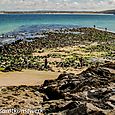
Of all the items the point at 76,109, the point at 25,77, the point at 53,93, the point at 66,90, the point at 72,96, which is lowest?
the point at 25,77

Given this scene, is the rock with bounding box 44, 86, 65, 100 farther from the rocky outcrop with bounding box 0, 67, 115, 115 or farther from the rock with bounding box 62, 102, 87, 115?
the rock with bounding box 62, 102, 87, 115

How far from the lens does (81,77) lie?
2127 cm

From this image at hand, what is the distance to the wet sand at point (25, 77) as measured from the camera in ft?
81.6

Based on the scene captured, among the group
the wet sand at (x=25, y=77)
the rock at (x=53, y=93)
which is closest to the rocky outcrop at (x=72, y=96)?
the rock at (x=53, y=93)

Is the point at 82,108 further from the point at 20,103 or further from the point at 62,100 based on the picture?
the point at 20,103

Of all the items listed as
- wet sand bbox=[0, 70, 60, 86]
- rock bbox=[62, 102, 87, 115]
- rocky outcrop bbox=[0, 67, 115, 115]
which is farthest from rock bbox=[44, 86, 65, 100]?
wet sand bbox=[0, 70, 60, 86]

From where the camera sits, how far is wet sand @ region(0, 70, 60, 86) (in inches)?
979

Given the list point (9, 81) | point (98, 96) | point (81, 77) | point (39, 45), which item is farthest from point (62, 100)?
point (39, 45)

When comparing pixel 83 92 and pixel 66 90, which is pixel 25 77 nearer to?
pixel 66 90

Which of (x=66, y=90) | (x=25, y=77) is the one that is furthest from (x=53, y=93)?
(x=25, y=77)

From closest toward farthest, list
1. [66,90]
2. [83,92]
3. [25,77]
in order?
[83,92]
[66,90]
[25,77]

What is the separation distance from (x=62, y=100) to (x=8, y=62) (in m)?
18.5

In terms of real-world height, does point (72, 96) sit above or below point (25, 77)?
above

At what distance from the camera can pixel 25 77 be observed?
1054 inches
